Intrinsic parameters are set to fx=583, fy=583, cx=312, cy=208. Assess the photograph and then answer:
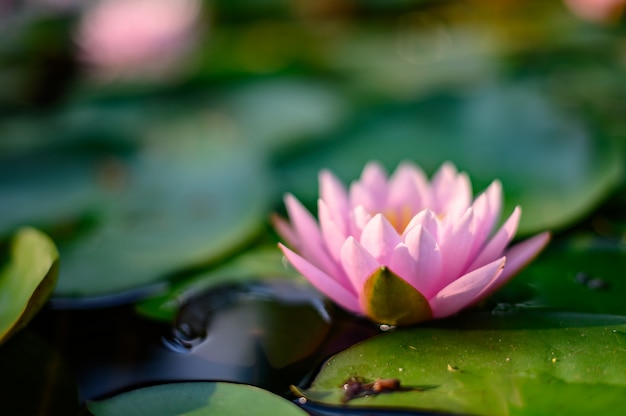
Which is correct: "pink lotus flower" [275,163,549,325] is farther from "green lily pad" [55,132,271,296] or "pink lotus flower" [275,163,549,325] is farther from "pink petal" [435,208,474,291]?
"green lily pad" [55,132,271,296]

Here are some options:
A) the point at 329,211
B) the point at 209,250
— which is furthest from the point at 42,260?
the point at 329,211

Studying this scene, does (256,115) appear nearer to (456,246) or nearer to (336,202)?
(336,202)

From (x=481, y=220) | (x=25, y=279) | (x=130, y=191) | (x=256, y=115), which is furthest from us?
(x=256, y=115)

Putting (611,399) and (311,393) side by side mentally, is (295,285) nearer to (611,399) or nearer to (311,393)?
(311,393)

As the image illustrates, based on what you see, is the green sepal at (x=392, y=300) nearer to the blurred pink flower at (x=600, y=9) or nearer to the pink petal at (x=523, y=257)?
the pink petal at (x=523, y=257)

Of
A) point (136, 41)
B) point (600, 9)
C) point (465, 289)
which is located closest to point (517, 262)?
point (465, 289)

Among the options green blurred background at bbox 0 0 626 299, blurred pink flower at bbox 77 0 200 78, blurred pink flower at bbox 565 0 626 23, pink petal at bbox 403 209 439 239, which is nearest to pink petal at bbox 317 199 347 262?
pink petal at bbox 403 209 439 239

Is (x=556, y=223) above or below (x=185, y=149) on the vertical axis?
above
